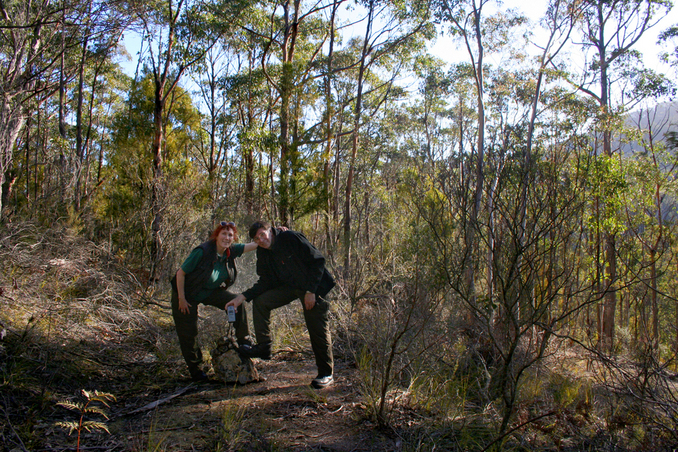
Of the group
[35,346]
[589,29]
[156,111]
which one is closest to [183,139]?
[156,111]

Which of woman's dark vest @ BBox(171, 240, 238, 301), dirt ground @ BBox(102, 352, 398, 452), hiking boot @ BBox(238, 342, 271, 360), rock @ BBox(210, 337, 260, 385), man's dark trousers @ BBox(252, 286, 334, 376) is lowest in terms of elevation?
dirt ground @ BBox(102, 352, 398, 452)

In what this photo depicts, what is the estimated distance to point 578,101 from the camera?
13.9 meters

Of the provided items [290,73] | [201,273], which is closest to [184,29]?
[290,73]

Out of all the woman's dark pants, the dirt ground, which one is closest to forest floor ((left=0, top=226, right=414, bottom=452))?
the dirt ground

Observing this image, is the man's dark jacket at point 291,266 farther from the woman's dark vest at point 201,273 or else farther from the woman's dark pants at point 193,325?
the woman's dark vest at point 201,273

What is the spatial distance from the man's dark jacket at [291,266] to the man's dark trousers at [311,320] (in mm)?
74

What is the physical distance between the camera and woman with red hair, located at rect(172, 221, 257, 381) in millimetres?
3705

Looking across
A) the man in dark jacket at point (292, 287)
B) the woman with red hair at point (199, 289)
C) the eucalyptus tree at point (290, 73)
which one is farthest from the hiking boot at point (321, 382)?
the eucalyptus tree at point (290, 73)

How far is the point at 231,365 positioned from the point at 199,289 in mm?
711

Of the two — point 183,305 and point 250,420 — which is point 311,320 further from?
point 183,305

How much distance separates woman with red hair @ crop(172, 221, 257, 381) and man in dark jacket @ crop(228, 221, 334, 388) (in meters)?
0.18

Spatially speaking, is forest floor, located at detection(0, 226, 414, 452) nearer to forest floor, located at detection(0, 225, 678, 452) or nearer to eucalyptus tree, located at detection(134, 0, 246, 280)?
forest floor, located at detection(0, 225, 678, 452)

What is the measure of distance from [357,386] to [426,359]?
2.82 feet

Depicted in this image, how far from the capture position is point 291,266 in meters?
3.73
